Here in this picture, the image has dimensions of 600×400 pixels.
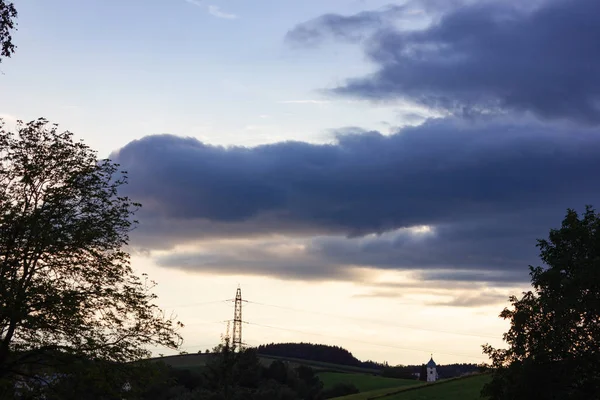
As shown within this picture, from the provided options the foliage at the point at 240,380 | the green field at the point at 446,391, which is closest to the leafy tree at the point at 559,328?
the green field at the point at 446,391

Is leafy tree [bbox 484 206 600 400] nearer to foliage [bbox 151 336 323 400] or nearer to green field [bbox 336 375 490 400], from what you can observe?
green field [bbox 336 375 490 400]

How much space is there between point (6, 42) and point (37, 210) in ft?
42.4

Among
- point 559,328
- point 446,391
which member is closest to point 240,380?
point 446,391

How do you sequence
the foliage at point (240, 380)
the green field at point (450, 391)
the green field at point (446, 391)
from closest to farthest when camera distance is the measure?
the green field at point (450, 391) < the green field at point (446, 391) < the foliage at point (240, 380)

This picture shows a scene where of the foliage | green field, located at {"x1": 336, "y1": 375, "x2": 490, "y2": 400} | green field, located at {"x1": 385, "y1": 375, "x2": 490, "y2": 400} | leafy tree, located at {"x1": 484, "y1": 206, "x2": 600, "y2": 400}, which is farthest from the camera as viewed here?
the foliage

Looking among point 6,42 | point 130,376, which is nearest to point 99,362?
point 130,376

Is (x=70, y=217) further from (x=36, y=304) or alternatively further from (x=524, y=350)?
(x=524, y=350)

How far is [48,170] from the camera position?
4106 centimetres

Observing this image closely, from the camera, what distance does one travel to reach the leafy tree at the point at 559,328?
52188 millimetres

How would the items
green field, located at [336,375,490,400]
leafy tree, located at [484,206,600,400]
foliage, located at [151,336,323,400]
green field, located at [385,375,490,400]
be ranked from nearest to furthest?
1. leafy tree, located at [484,206,600,400]
2. green field, located at [385,375,490,400]
3. green field, located at [336,375,490,400]
4. foliage, located at [151,336,323,400]

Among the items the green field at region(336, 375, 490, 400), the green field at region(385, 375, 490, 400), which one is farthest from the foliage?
the green field at region(385, 375, 490, 400)

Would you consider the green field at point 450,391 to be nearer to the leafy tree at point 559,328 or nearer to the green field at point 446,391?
the green field at point 446,391

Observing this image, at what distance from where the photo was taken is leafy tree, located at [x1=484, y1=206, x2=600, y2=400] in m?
52.2

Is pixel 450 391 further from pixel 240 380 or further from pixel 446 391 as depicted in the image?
pixel 240 380
